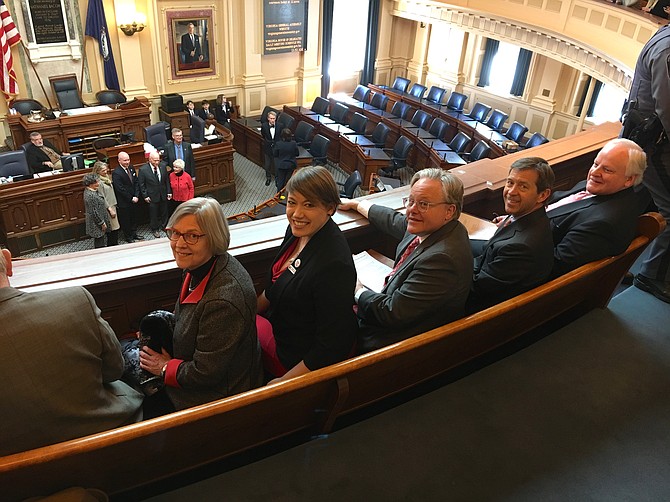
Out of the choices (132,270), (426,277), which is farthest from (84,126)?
(426,277)

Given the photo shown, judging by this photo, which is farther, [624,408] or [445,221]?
[624,408]

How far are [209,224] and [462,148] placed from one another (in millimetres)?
8877

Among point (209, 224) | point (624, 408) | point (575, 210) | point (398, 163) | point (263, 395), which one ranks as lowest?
point (398, 163)

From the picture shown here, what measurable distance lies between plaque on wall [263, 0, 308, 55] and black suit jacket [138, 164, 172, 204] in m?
→ 5.73

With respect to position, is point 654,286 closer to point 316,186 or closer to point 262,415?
point 316,186

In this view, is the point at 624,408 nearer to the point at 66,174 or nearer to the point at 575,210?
the point at 575,210

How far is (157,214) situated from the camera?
7.95 m

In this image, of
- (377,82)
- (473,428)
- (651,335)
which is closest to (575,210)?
(651,335)

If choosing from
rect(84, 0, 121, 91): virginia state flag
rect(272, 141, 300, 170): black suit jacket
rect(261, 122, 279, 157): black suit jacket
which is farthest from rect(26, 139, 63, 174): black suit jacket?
rect(261, 122, 279, 157): black suit jacket

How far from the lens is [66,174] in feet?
24.6

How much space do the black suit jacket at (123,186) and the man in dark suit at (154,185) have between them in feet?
0.42

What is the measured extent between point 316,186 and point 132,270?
0.84 meters

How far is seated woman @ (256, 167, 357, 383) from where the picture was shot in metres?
1.80

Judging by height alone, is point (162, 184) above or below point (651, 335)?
below
